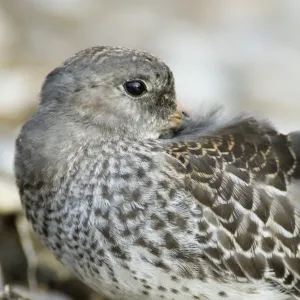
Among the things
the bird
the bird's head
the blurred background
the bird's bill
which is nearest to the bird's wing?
the bird

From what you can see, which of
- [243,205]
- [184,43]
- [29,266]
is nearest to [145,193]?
[243,205]

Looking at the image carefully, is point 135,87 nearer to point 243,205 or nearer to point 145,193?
point 145,193

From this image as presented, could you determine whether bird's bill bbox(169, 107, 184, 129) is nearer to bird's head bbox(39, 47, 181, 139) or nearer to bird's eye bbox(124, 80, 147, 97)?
bird's head bbox(39, 47, 181, 139)

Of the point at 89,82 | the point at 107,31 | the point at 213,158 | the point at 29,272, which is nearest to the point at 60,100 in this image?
the point at 89,82

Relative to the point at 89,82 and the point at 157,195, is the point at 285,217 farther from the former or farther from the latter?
the point at 89,82

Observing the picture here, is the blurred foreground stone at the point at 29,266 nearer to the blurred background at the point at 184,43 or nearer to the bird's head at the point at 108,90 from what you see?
the blurred background at the point at 184,43

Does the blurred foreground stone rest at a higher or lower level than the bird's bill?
lower
